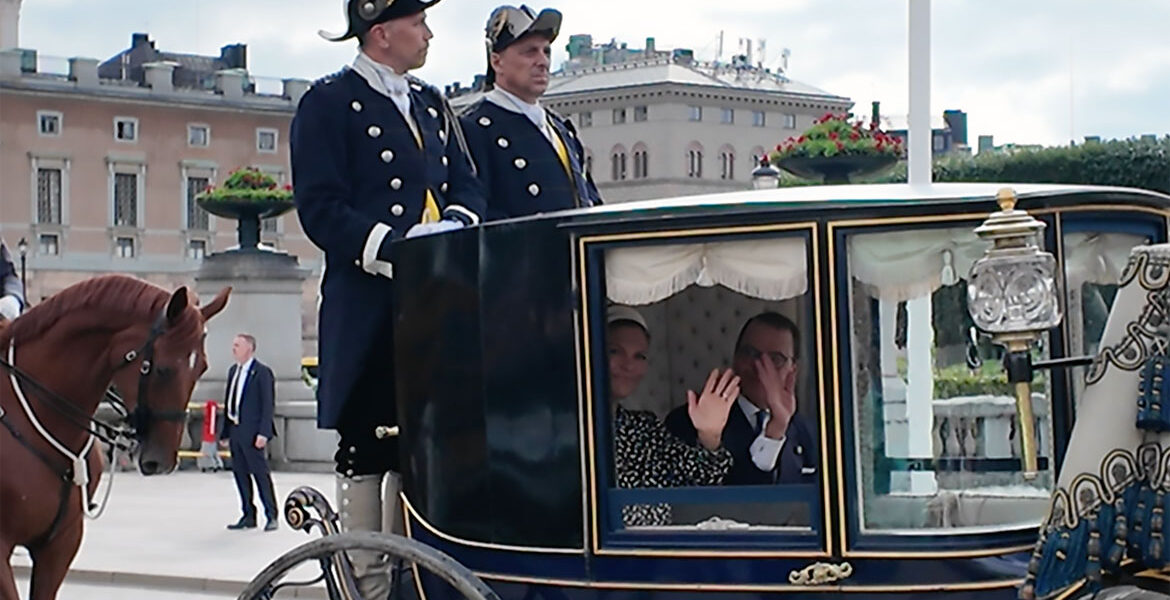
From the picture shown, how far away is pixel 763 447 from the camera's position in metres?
4.90

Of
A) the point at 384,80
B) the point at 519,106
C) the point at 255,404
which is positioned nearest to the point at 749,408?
the point at 384,80

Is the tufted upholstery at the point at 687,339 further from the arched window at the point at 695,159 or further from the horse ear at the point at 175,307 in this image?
the arched window at the point at 695,159

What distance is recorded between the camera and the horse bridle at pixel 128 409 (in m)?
6.44

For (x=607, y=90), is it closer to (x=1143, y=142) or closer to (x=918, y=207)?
(x=1143, y=142)

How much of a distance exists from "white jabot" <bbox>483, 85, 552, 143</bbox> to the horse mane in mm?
1303

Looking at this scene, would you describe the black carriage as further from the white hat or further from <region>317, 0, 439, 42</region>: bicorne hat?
<region>317, 0, 439, 42</region>: bicorne hat

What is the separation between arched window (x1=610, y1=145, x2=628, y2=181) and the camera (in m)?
54.8

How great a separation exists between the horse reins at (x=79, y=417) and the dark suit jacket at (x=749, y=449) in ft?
7.38

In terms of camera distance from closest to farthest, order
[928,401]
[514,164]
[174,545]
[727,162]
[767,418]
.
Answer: [928,401] → [767,418] → [514,164] → [174,545] → [727,162]

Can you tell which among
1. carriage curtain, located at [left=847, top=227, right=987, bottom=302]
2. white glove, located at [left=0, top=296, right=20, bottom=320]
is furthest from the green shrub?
carriage curtain, located at [left=847, top=227, right=987, bottom=302]

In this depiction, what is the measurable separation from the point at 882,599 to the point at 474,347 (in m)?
1.27

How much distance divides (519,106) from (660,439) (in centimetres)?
186

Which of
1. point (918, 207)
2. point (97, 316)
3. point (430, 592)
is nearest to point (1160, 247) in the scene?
point (918, 207)

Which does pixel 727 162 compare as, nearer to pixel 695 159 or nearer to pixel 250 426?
pixel 695 159
